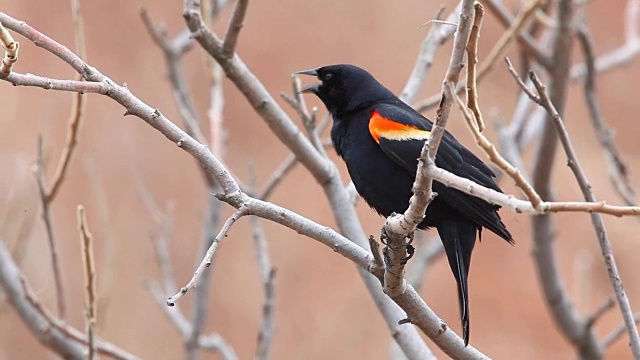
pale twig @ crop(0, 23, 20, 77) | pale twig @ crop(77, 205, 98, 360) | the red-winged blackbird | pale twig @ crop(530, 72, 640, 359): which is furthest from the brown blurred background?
pale twig @ crop(0, 23, 20, 77)

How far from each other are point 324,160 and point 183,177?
4316mm

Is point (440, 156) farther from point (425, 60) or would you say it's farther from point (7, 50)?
point (7, 50)

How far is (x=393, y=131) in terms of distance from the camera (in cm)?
250

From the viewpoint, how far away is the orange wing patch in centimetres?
246

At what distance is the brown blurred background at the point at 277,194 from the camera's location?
660 centimetres

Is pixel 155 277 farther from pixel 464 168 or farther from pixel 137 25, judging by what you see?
pixel 464 168

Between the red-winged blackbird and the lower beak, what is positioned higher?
the lower beak

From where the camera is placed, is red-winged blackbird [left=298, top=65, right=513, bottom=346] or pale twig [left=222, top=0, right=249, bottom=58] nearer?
red-winged blackbird [left=298, top=65, right=513, bottom=346]

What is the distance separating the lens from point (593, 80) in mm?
Answer: 3291

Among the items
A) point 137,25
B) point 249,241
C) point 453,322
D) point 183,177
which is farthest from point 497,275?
point 137,25

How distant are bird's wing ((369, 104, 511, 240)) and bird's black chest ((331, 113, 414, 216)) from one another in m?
0.05

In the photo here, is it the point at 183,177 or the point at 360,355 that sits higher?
the point at 183,177

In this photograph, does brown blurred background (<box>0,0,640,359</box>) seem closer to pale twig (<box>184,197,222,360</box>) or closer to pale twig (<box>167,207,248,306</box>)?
pale twig (<box>184,197,222,360</box>)

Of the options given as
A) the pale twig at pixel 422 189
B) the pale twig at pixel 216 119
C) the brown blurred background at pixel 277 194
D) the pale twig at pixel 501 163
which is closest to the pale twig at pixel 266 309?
the pale twig at pixel 216 119
